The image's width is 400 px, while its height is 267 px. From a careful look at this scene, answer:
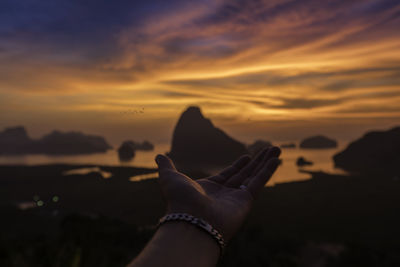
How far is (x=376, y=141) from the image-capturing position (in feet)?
638

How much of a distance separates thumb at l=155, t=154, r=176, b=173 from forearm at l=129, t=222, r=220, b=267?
114 cm

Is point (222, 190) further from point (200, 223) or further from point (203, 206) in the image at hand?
point (200, 223)

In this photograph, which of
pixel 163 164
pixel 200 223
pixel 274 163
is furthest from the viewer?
pixel 274 163

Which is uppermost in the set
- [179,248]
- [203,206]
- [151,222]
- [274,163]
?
[274,163]

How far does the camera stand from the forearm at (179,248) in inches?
121

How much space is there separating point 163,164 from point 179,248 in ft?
5.59

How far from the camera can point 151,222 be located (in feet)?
185

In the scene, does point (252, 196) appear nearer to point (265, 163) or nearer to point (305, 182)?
point (265, 163)

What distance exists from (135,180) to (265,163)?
89.9m

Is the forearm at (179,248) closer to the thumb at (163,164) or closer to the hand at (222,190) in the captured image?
the hand at (222,190)

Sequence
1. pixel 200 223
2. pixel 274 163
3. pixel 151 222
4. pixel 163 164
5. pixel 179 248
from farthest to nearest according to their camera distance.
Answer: pixel 151 222, pixel 274 163, pixel 163 164, pixel 200 223, pixel 179 248

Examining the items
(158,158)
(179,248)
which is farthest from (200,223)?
(158,158)

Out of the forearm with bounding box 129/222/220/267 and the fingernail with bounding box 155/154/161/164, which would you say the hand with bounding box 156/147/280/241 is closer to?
the fingernail with bounding box 155/154/161/164

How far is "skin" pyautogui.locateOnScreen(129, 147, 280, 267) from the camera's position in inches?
127
